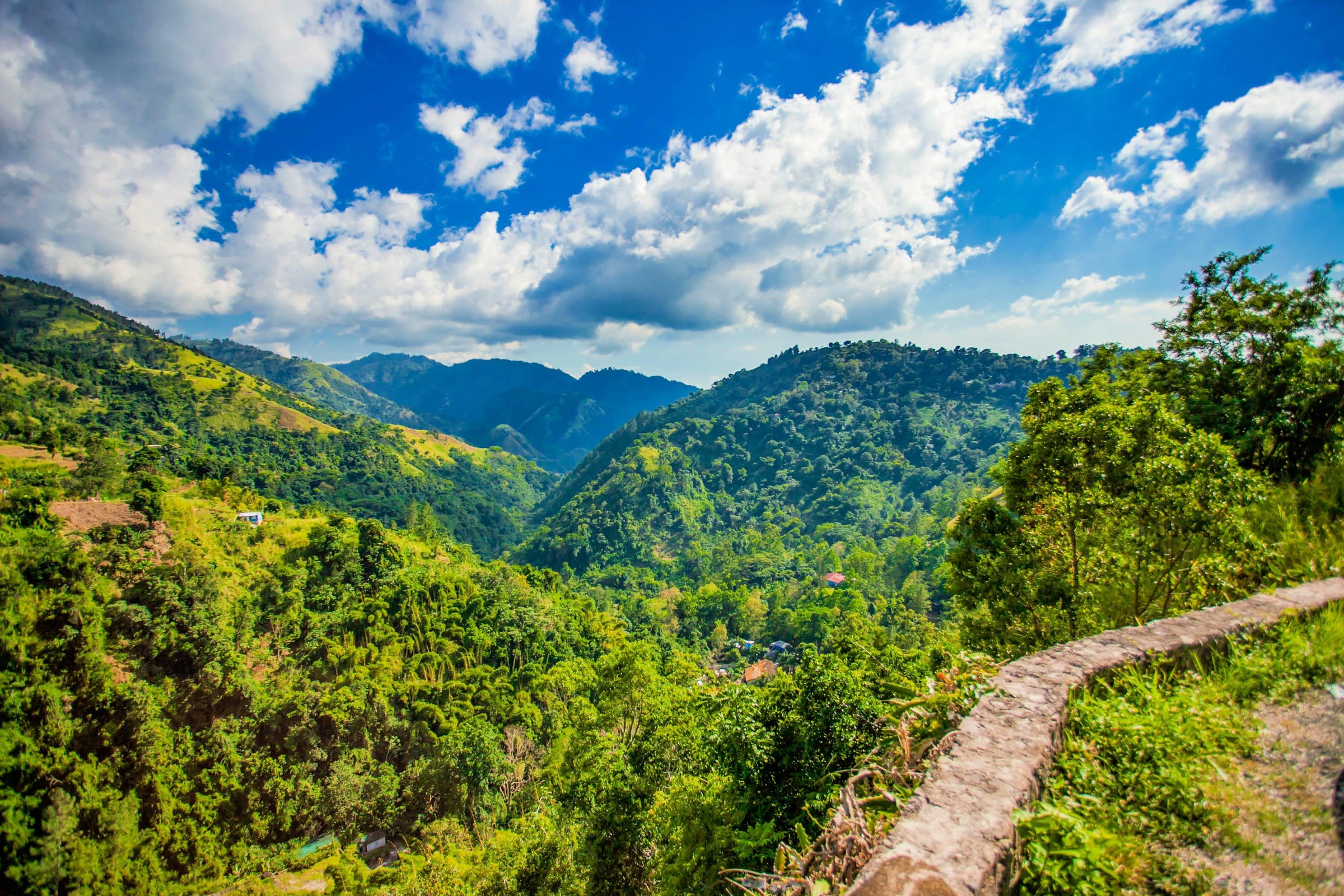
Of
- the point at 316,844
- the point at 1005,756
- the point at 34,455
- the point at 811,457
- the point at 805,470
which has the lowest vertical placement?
the point at 316,844

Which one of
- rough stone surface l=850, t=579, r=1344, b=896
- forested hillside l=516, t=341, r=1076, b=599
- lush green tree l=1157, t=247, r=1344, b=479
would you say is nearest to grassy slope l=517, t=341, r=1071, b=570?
forested hillside l=516, t=341, r=1076, b=599

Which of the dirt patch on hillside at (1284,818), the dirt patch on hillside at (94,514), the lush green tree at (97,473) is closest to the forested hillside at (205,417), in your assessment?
the lush green tree at (97,473)

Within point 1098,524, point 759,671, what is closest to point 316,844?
point 1098,524

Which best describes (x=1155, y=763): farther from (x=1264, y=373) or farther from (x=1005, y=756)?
(x=1264, y=373)

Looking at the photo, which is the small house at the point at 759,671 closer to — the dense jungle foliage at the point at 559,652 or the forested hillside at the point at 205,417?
the dense jungle foliage at the point at 559,652

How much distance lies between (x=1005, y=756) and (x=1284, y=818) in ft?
3.63

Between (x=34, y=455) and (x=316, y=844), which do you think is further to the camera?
(x=34, y=455)

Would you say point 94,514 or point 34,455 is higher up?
point 34,455

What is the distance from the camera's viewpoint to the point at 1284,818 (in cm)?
244

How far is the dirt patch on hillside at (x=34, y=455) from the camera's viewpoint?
145ft

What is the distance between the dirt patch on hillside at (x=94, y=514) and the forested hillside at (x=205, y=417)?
42.0 metres

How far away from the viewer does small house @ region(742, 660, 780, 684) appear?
47.1 metres

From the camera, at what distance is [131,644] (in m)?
26.3

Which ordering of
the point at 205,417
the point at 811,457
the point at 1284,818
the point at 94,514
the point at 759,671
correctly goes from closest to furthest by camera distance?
the point at 1284,818
the point at 94,514
the point at 759,671
the point at 205,417
the point at 811,457
